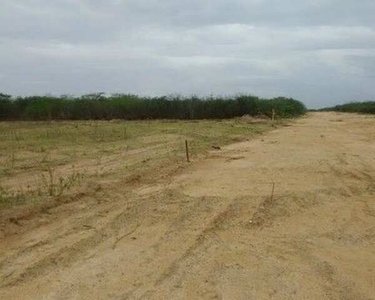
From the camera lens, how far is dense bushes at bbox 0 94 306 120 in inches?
Result: 1312

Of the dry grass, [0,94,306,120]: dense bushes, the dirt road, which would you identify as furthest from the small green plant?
[0,94,306,120]: dense bushes

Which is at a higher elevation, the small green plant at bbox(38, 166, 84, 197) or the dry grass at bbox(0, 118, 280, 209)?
the small green plant at bbox(38, 166, 84, 197)

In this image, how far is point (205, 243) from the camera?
193 inches

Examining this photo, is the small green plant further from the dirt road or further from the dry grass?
the dirt road

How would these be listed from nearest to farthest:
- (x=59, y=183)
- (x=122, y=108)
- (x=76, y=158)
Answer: (x=59, y=183)
(x=76, y=158)
(x=122, y=108)

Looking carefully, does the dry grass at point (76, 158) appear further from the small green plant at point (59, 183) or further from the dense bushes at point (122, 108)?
the dense bushes at point (122, 108)

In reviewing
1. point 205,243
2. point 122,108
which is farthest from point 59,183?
point 122,108

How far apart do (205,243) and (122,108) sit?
29.7 meters

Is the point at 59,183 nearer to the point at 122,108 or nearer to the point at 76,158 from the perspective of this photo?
the point at 76,158

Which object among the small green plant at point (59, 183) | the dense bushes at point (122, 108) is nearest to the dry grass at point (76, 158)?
the small green plant at point (59, 183)

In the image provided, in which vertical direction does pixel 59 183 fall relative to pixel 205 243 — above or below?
above

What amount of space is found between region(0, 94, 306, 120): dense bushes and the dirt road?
26.4m

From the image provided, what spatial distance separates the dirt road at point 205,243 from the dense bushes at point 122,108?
2638cm

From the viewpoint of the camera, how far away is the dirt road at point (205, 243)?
13.0 ft
